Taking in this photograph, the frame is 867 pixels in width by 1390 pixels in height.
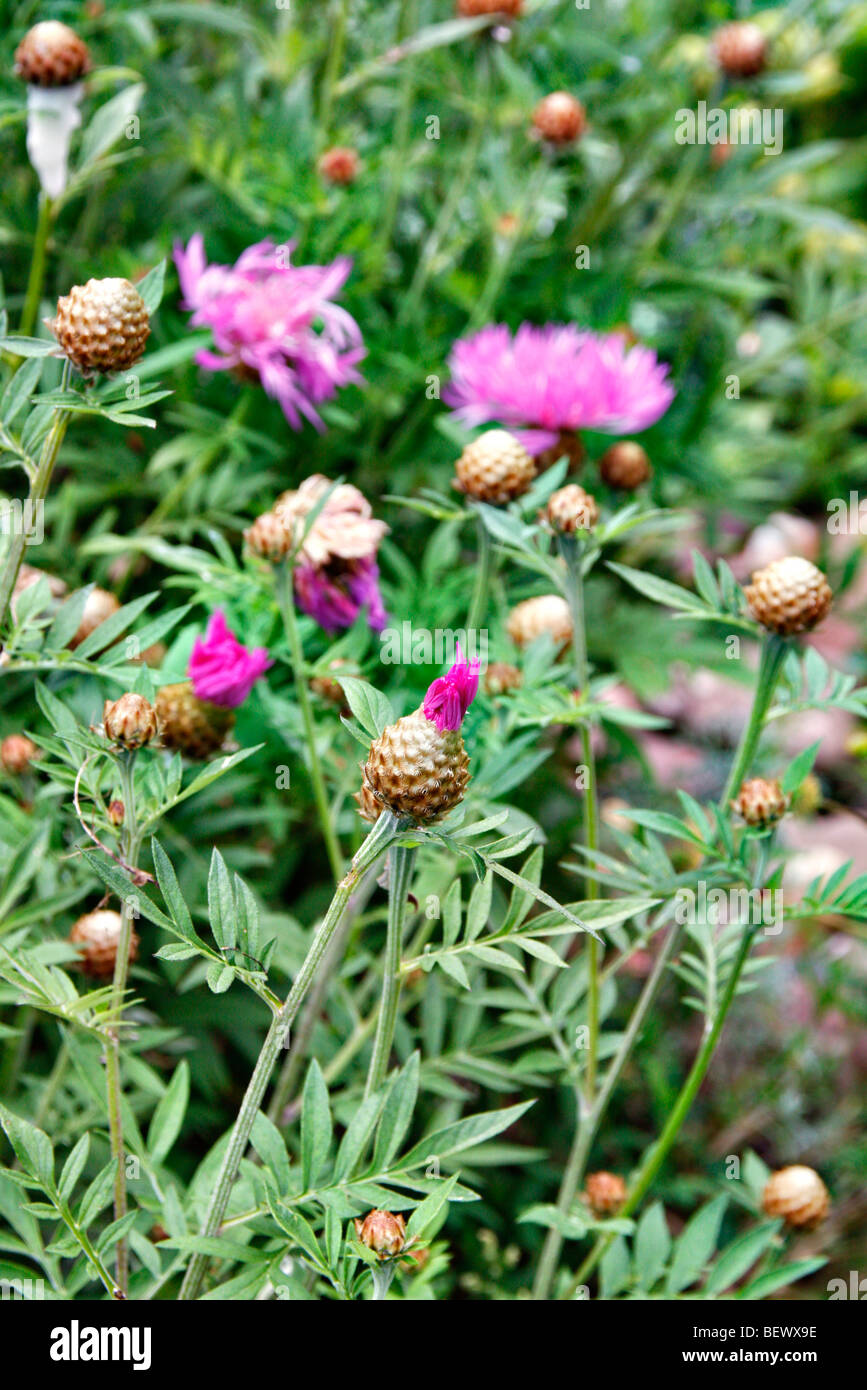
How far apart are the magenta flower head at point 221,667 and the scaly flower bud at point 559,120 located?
0.79m

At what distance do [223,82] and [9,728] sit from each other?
39.6 inches

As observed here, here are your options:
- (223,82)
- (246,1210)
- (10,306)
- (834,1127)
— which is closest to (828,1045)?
(834,1127)

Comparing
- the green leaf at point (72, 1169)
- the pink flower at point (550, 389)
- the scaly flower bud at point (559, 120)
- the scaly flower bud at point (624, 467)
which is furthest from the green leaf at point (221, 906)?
the scaly flower bud at point (559, 120)

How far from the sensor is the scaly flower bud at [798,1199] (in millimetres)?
913

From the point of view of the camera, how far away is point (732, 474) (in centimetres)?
171

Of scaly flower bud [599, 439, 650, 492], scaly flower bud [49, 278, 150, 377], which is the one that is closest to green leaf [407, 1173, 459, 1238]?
scaly flower bud [49, 278, 150, 377]

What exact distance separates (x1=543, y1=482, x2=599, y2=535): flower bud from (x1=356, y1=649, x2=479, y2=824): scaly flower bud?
0.85ft

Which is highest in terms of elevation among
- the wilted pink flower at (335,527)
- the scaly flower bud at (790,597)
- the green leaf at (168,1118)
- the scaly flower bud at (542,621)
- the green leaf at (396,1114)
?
the wilted pink flower at (335,527)

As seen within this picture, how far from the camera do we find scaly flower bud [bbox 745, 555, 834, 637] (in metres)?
0.76

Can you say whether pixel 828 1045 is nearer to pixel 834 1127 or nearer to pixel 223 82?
pixel 834 1127

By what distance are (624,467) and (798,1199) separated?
2.19 feet

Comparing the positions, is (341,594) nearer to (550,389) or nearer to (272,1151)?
(550,389)

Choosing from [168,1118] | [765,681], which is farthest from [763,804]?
[168,1118]

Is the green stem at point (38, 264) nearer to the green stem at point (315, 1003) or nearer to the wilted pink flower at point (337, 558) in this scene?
the wilted pink flower at point (337, 558)
